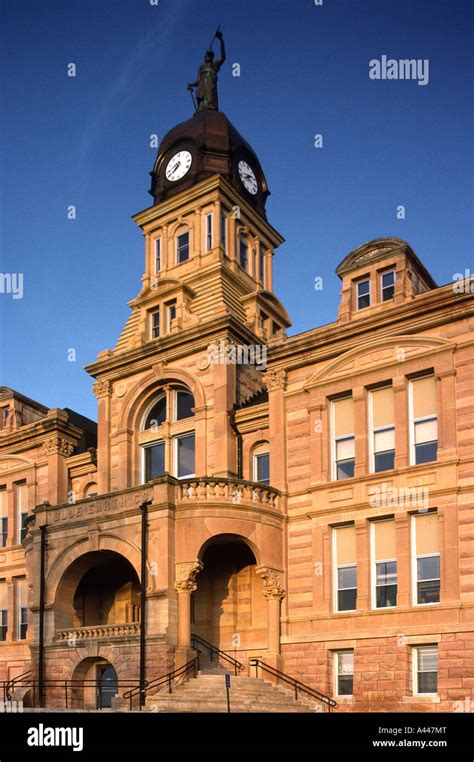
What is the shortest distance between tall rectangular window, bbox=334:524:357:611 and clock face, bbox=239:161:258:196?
843 inches

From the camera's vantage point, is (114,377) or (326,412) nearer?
(326,412)

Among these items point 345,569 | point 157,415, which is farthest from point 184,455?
point 345,569

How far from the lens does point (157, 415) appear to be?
38.5 m

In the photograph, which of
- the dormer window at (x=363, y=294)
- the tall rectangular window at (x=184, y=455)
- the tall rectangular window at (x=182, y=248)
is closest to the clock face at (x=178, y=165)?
the tall rectangular window at (x=182, y=248)

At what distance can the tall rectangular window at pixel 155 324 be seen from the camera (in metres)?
40.2

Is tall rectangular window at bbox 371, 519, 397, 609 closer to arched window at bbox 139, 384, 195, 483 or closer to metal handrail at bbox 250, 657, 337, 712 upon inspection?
metal handrail at bbox 250, 657, 337, 712

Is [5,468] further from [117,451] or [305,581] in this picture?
[305,581]

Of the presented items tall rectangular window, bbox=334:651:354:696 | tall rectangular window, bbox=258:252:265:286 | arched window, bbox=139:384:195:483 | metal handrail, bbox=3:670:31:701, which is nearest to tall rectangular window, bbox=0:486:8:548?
metal handrail, bbox=3:670:31:701

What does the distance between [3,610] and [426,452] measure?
20.8 meters

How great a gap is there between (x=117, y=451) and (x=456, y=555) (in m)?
15.7

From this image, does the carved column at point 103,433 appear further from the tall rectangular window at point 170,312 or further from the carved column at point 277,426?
the carved column at point 277,426
